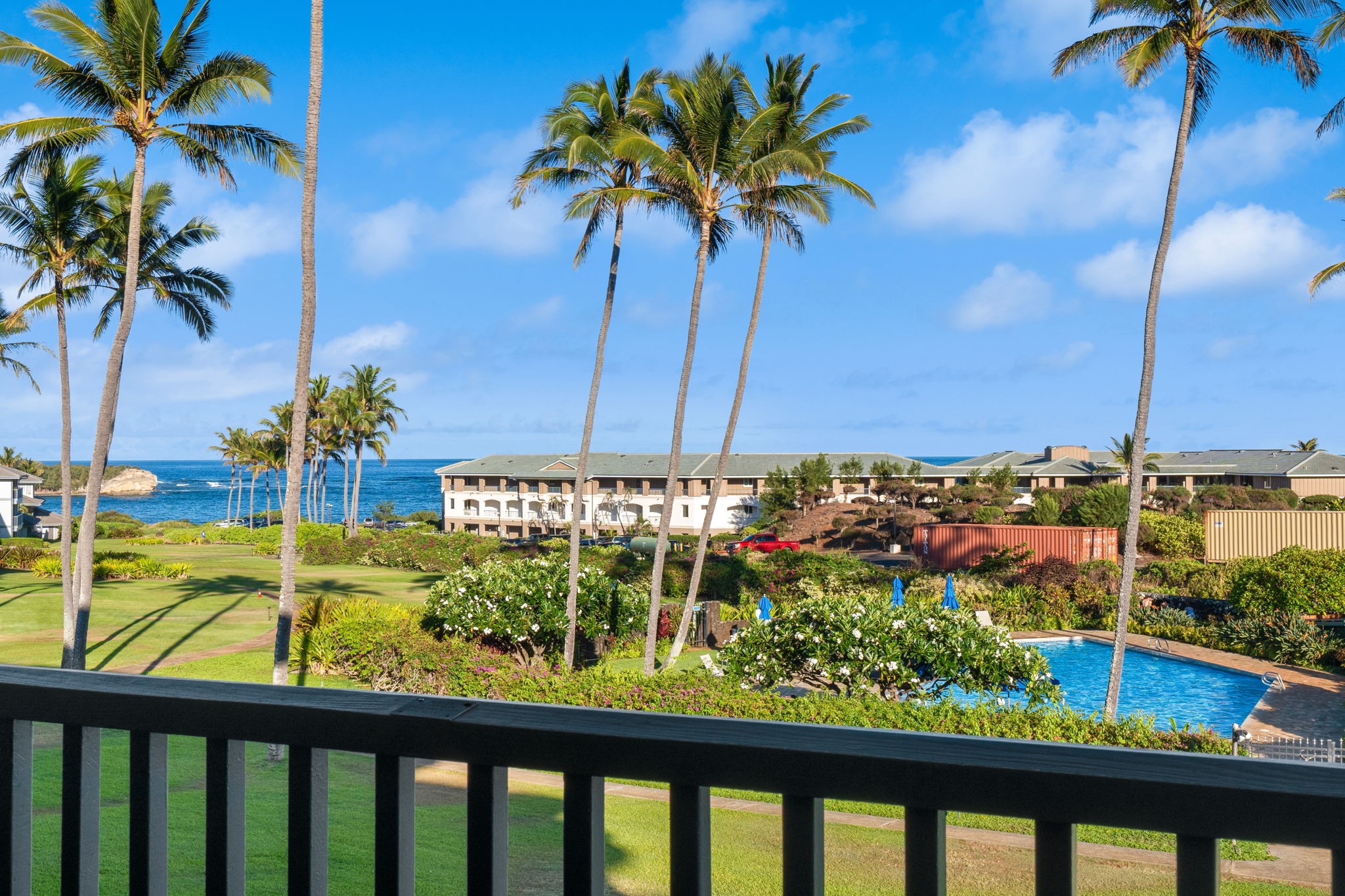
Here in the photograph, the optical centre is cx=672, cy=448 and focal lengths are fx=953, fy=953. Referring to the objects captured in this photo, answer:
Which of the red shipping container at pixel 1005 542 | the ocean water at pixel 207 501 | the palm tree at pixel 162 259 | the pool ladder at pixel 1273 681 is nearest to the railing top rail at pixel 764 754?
the pool ladder at pixel 1273 681

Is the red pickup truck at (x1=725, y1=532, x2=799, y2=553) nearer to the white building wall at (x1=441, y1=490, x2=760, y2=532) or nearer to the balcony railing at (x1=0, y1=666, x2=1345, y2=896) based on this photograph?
the white building wall at (x1=441, y1=490, x2=760, y2=532)

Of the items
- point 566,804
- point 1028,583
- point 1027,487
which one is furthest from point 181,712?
point 1027,487

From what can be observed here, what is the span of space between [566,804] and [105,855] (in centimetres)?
119

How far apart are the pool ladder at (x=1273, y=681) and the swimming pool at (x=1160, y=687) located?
0.75 ft

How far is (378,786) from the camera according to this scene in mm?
1433

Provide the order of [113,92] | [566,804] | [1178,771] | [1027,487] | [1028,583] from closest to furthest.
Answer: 1. [1178,771]
2. [566,804]
3. [113,92]
4. [1028,583]
5. [1027,487]

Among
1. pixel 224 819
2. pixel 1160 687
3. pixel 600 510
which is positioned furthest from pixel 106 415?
pixel 600 510

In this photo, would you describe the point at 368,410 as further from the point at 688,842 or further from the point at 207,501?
the point at 207,501

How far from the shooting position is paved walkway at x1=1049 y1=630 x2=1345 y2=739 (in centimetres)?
1600

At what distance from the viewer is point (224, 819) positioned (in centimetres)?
154

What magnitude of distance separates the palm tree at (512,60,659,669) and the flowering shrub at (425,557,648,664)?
0.32 meters

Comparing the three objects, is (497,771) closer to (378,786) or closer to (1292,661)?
(378,786)

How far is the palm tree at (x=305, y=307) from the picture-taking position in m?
12.3

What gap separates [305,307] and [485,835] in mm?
12160
